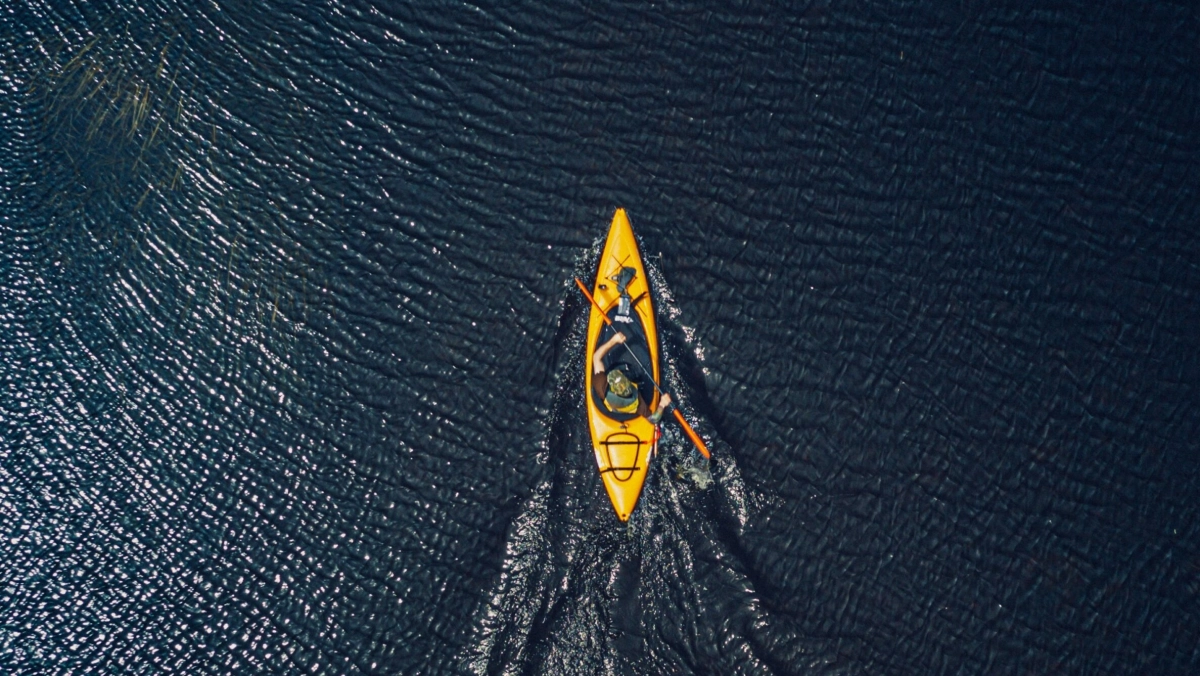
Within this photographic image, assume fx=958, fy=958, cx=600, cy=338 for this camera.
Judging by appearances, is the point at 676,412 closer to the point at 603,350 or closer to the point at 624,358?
the point at 624,358

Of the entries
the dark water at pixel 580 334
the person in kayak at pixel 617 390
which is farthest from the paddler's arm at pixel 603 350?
the dark water at pixel 580 334

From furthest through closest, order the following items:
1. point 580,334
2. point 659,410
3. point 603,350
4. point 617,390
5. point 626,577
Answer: point 580,334 → point 603,350 → point 659,410 → point 617,390 → point 626,577

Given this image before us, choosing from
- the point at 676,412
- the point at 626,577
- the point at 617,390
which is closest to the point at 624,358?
the point at 617,390

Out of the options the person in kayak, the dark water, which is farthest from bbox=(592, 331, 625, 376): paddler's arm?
the dark water

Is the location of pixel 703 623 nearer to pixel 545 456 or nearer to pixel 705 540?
pixel 705 540

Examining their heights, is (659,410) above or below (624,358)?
below

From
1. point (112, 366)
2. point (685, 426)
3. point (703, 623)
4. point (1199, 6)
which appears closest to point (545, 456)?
point (685, 426)
